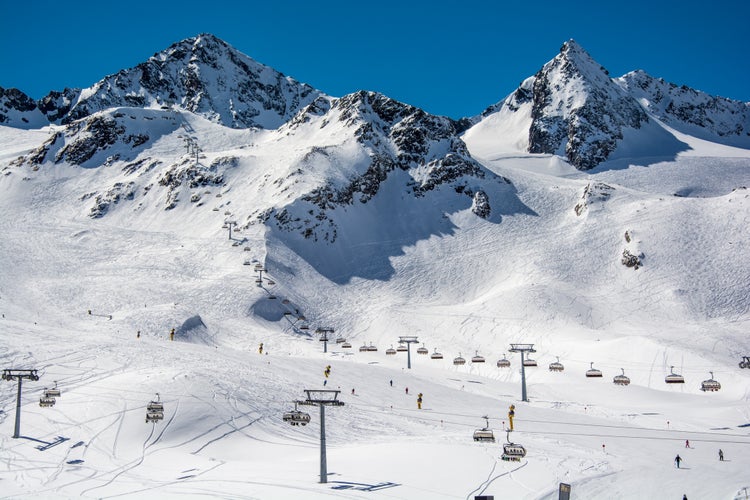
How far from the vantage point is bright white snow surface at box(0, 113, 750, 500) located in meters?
37.9

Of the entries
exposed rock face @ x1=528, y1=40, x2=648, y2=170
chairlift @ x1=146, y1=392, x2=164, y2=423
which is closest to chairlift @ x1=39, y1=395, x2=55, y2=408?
chairlift @ x1=146, y1=392, x2=164, y2=423

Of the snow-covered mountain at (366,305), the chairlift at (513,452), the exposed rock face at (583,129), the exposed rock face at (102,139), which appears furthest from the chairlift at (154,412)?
the exposed rock face at (583,129)

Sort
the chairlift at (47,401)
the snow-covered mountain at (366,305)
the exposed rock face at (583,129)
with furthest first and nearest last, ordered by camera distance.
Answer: the exposed rock face at (583,129) < the chairlift at (47,401) < the snow-covered mountain at (366,305)

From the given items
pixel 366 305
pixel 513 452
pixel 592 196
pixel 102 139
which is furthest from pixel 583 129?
pixel 513 452

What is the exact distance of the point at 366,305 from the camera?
9950cm

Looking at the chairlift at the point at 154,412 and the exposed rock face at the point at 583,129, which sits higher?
the exposed rock face at the point at 583,129

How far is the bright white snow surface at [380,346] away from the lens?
3791cm

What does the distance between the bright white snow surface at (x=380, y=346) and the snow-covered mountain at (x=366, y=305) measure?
13.0 inches

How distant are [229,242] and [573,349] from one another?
55700mm

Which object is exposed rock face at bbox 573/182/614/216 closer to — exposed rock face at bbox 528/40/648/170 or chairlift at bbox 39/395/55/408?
exposed rock face at bbox 528/40/648/170

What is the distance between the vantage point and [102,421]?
43844mm

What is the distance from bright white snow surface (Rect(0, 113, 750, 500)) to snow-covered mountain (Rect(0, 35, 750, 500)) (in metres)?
0.33

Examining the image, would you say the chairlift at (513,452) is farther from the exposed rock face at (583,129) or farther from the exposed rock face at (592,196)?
the exposed rock face at (583,129)

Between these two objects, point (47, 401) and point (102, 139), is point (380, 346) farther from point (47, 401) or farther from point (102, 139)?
point (102, 139)
